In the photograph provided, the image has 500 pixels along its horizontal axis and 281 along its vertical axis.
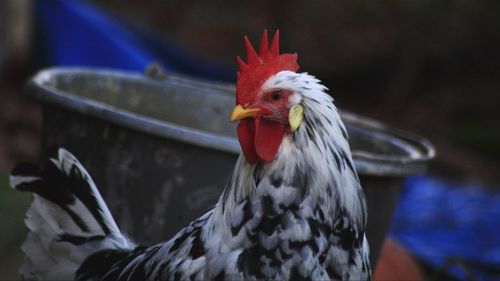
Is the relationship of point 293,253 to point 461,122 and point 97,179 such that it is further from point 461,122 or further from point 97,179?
point 461,122

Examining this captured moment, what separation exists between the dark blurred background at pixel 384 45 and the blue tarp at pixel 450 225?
2.15m

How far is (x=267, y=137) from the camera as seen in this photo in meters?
2.03

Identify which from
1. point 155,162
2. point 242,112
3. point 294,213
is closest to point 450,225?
point 155,162

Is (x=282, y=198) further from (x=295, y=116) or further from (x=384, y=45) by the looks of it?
(x=384, y=45)

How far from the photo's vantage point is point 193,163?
286 cm

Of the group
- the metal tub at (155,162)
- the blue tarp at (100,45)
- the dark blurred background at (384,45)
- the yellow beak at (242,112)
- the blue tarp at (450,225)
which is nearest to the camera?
the yellow beak at (242,112)

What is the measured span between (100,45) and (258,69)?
3.51m

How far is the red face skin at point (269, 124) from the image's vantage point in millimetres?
2031

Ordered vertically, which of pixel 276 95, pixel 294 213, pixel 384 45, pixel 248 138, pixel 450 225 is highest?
pixel 276 95

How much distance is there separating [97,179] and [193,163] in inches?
18.3

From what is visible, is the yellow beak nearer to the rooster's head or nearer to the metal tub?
the rooster's head

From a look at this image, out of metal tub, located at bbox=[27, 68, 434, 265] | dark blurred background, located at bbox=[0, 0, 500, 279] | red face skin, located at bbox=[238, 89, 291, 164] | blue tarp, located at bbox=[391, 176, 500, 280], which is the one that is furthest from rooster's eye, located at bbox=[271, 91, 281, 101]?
dark blurred background, located at bbox=[0, 0, 500, 279]

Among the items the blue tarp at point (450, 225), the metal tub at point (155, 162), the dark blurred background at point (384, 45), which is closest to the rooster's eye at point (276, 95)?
the metal tub at point (155, 162)

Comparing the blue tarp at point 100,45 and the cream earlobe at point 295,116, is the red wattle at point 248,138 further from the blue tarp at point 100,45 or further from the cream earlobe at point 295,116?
the blue tarp at point 100,45
